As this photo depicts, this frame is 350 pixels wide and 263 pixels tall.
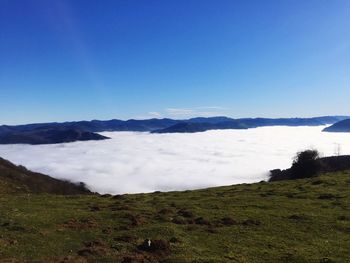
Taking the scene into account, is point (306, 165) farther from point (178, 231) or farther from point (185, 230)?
point (178, 231)

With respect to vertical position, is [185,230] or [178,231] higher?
[178,231]

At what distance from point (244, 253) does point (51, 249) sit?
1001cm

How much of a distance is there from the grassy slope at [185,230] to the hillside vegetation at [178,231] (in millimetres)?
49

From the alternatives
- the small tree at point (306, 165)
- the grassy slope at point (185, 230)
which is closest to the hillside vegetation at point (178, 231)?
the grassy slope at point (185, 230)

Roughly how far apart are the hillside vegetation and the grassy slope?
0.05 m

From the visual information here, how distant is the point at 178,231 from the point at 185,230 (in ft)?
2.85

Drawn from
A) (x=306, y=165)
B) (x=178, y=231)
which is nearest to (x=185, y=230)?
(x=178, y=231)

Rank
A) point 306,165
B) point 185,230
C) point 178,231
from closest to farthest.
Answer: point 178,231 → point 185,230 → point 306,165

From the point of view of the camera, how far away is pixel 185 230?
979 inches

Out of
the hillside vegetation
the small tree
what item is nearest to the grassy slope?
the hillside vegetation

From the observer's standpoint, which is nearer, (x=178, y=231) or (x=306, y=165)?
(x=178, y=231)

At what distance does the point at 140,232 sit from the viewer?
940 inches

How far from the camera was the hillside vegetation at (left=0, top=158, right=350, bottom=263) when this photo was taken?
19766 mm

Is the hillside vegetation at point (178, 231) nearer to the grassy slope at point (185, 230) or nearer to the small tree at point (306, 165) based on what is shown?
the grassy slope at point (185, 230)
